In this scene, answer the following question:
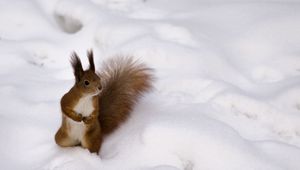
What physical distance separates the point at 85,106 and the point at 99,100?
0.78 feet

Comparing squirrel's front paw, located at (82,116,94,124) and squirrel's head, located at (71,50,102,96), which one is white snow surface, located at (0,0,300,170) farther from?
squirrel's head, located at (71,50,102,96)

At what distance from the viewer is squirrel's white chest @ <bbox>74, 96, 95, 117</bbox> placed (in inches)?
67.6

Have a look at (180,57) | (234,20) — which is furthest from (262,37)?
(180,57)

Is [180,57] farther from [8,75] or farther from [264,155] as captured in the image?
[8,75]

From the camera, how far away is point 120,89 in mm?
1979

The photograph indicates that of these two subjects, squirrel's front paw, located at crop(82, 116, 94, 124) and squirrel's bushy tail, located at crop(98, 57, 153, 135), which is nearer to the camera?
squirrel's front paw, located at crop(82, 116, 94, 124)

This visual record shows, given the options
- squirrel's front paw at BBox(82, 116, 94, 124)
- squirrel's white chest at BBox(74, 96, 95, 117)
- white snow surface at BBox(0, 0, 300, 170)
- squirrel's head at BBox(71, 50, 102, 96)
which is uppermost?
squirrel's head at BBox(71, 50, 102, 96)

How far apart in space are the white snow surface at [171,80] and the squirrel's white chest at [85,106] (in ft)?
0.76

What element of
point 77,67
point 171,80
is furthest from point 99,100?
point 171,80

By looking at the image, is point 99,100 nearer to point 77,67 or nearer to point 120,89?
point 120,89

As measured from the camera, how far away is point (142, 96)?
2.08m

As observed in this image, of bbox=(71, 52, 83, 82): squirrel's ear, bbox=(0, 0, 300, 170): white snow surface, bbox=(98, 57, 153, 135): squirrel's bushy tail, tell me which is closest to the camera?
bbox=(71, 52, 83, 82): squirrel's ear

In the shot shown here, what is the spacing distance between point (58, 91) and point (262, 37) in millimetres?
1307

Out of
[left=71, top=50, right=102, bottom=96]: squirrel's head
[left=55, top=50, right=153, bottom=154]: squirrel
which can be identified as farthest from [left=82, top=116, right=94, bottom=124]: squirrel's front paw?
[left=71, top=50, right=102, bottom=96]: squirrel's head
